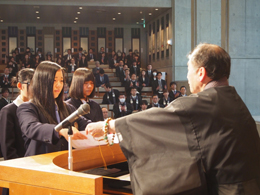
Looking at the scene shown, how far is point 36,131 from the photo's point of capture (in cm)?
204

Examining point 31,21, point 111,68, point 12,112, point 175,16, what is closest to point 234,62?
point 12,112

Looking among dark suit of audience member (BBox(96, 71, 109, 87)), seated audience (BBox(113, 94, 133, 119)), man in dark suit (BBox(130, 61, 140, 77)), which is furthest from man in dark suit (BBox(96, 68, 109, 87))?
seated audience (BBox(113, 94, 133, 119))

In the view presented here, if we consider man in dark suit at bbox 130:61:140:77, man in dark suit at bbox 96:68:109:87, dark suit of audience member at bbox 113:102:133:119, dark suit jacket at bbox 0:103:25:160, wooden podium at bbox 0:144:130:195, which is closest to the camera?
wooden podium at bbox 0:144:130:195

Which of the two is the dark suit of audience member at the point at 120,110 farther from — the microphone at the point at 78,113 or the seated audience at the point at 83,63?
the microphone at the point at 78,113

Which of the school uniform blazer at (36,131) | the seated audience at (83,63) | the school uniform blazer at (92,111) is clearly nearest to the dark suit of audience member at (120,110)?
the seated audience at (83,63)

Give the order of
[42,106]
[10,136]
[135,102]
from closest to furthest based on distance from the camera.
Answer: [42,106] → [10,136] → [135,102]

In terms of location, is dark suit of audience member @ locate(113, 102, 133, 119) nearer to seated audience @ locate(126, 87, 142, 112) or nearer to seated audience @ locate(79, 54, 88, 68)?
seated audience @ locate(126, 87, 142, 112)

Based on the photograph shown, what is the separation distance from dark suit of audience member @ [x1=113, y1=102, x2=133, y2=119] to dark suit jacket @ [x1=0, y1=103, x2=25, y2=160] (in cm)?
774

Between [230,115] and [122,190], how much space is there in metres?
0.66

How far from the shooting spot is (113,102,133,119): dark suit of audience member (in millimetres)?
10516

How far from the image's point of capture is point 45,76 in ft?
7.43

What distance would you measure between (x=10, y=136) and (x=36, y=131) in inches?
30.5

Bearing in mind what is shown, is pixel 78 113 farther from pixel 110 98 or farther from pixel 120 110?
pixel 110 98

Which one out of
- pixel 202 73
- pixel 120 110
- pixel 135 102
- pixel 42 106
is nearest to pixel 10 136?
pixel 42 106
